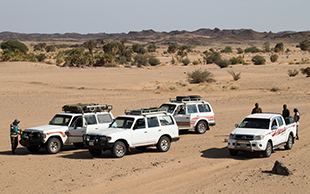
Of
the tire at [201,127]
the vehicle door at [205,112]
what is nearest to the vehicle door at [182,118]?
the tire at [201,127]

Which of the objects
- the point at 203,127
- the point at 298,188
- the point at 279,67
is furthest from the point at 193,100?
the point at 279,67

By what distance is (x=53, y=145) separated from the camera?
1497cm

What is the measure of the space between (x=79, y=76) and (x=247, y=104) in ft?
81.9

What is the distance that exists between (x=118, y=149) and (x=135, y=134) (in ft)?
2.81

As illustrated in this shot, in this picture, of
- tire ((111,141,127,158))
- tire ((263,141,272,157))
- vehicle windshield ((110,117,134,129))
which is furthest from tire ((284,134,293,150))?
tire ((111,141,127,158))

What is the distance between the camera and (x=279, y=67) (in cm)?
6075

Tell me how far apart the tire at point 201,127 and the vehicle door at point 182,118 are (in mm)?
607

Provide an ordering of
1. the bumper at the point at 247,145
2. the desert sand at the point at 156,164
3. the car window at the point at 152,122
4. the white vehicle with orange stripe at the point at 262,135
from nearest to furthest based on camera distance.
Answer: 1. the desert sand at the point at 156,164
2. the bumper at the point at 247,145
3. the white vehicle with orange stripe at the point at 262,135
4. the car window at the point at 152,122

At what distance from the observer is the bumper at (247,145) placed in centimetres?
1339

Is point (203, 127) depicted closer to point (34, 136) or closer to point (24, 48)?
point (34, 136)

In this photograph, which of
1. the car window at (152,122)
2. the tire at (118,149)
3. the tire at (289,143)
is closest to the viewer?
the tire at (118,149)

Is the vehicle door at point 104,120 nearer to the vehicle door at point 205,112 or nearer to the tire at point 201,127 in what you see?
the tire at point 201,127

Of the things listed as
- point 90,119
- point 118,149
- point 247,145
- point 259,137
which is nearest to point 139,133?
point 118,149

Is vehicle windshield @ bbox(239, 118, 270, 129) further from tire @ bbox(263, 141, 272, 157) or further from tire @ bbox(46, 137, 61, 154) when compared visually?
tire @ bbox(46, 137, 61, 154)
